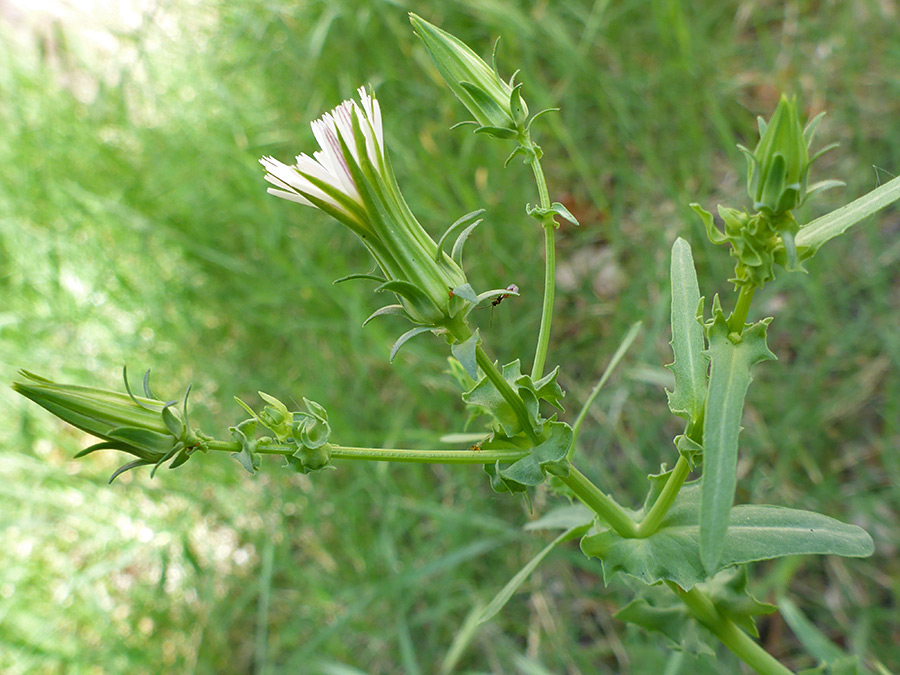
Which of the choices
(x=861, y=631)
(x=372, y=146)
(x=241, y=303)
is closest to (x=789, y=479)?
(x=861, y=631)

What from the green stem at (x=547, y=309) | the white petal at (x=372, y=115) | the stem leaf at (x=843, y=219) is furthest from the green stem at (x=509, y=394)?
the stem leaf at (x=843, y=219)

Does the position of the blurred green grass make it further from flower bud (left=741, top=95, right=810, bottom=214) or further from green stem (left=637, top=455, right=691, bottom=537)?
flower bud (left=741, top=95, right=810, bottom=214)

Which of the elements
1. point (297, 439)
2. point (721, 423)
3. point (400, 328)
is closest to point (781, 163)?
point (721, 423)

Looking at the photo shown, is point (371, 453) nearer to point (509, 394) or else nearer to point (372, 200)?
point (509, 394)

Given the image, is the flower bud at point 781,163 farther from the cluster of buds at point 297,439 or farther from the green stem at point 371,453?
the cluster of buds at point 297,439

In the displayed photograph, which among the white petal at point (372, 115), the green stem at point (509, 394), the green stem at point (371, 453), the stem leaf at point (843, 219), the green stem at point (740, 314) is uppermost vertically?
the white petal at point (372, 115)
